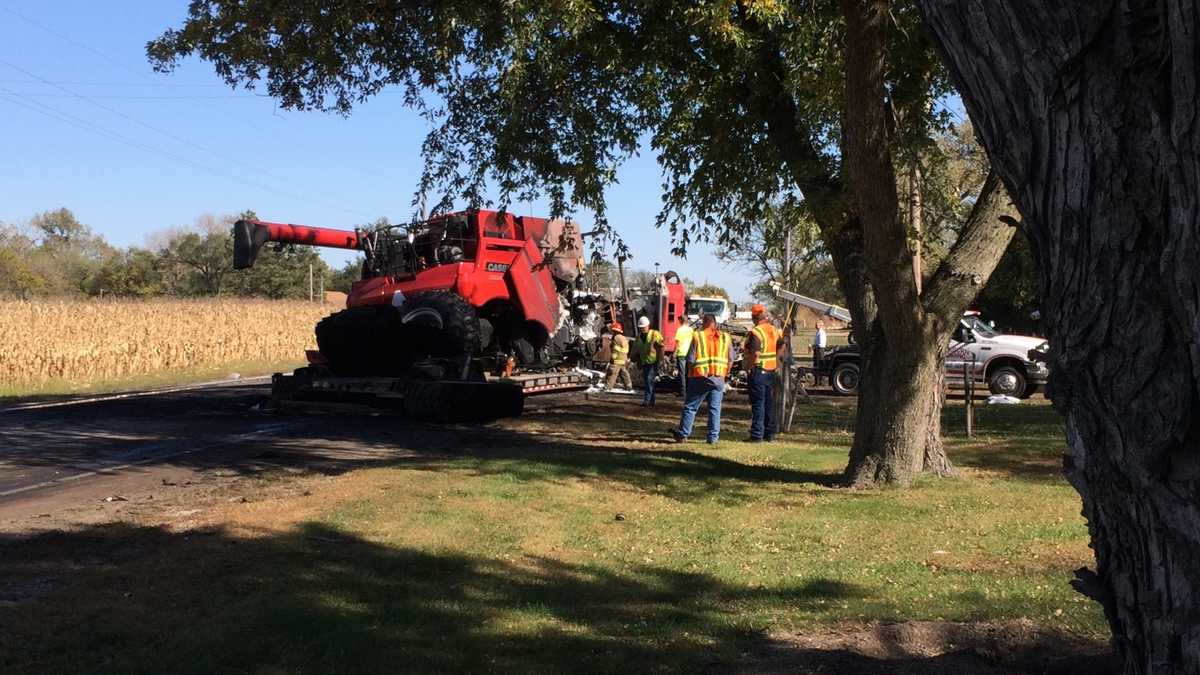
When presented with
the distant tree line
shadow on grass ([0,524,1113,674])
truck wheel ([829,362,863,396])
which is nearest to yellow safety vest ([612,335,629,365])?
truck wheel ([829,362,863,396])

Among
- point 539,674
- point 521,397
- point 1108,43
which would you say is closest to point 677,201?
point 521,397

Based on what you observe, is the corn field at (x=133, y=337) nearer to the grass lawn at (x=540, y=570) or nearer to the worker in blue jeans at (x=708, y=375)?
the worker in blue jeans at (x=708, y=375)

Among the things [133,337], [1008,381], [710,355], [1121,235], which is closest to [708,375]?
[710,355]

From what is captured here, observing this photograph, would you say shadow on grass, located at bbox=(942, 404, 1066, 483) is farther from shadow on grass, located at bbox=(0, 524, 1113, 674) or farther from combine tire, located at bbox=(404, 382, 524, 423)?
combine tire, located at bbox=(404, 382, 524, 423)

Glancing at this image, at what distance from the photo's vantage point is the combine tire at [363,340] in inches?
607

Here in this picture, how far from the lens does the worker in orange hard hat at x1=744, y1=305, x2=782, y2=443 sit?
13.3 metres

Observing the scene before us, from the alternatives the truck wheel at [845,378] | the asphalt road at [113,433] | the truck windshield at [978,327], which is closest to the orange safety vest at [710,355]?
the asphalt road at [113,433]

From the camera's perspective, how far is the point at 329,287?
223 ft

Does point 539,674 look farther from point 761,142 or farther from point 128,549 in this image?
point 761,142

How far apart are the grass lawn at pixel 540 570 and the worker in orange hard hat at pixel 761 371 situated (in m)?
2.47

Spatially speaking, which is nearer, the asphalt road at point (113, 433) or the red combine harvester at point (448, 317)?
the asphalt road at point (113, 433)

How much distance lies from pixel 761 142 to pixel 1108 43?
798 centimetres

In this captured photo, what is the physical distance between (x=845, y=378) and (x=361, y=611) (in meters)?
19.9

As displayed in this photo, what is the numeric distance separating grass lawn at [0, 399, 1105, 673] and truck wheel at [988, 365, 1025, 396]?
12.5m
